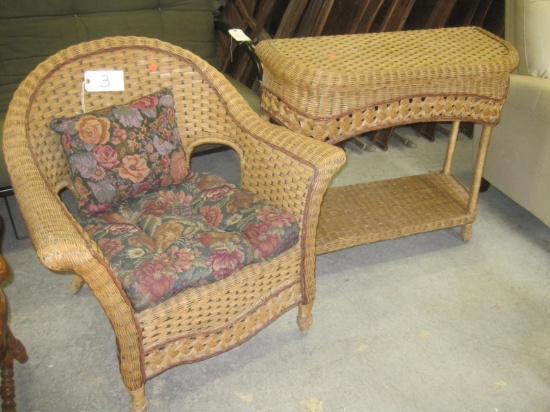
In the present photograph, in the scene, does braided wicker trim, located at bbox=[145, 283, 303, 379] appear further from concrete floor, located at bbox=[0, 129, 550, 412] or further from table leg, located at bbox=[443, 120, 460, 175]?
table leg, located at bbox=[443, 120, 460, 175]

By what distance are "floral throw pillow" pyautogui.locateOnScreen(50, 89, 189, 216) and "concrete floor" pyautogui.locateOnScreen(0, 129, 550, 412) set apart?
0.48 meters

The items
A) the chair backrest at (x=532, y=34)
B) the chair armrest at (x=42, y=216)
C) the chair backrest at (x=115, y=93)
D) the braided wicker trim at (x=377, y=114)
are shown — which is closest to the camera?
the chair armrest at (x=42, y=216)

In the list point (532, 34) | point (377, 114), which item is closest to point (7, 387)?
point (377, 114)

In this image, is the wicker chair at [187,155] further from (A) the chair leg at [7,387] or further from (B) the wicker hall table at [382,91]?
(A) the chair leg at [7,387]

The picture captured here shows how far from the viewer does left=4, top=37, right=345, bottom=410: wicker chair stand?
3.76ft

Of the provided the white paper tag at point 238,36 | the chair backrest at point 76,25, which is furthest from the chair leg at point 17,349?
the white paper tag at point 238,36

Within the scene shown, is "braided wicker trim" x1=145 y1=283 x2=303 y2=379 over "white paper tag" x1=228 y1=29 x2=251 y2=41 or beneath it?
beneath

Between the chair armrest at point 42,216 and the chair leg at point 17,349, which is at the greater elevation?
the chair armrest at point 42,216

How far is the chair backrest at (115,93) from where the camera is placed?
54.7 inches

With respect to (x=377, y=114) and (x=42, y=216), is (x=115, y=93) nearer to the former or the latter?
(x=42, y=216)

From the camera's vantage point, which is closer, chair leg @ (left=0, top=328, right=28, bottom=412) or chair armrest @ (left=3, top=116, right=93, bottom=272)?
chair armrest @ (left=3, top=116, right=93, bottom=272)

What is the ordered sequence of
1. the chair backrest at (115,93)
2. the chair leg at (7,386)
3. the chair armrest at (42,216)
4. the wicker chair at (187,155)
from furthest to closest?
the chair backrest at (115,93)
the chair leg at (7,386)
the wicker chair at (187,155)
the chair armrest at (42,216)

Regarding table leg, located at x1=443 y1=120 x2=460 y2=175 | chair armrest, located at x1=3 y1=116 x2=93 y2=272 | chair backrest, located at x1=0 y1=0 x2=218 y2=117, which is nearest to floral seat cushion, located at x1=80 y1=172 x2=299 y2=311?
chair armrest, located at x1=3 y1=116 x2=93 y2=272

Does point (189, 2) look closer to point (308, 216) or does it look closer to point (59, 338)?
point (308, 216)
